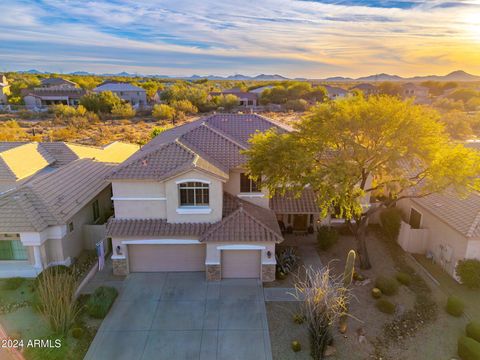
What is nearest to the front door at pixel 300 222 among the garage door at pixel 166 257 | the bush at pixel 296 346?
the garage door at pixel 166 257

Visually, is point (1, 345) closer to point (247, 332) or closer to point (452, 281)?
point (247, 332)

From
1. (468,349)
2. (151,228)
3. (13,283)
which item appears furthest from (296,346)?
(13,283)

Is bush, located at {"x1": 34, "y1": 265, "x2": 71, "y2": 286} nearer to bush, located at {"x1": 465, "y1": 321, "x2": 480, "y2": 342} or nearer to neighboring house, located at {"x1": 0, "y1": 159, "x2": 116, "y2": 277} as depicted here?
neighboring house, located at {"x1": 0, "y1": 159, "x2": 116, "y2": 277}

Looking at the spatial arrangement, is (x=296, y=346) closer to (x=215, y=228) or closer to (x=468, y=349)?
(x=468, y=349)

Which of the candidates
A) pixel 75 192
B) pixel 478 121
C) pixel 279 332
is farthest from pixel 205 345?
pixel 478 121

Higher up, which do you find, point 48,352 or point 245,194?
point 245,194
